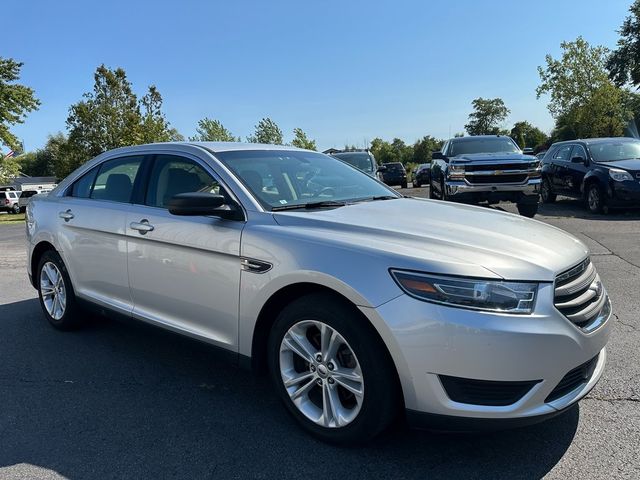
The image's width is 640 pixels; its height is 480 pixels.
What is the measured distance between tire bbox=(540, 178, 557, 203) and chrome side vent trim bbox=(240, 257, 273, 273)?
1310 cm

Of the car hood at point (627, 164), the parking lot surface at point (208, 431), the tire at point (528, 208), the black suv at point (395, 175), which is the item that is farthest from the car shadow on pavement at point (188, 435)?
the black suv at point (395, 175)

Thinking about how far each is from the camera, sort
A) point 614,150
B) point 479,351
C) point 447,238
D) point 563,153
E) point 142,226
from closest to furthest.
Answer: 1. point 479,351
2. point 447,238
3. point 142,226
4. point 614,150
5. point 563,153

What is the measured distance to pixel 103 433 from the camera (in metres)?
2.99

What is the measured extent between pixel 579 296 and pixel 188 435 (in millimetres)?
2243

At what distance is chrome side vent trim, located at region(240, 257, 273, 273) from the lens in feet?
9.52

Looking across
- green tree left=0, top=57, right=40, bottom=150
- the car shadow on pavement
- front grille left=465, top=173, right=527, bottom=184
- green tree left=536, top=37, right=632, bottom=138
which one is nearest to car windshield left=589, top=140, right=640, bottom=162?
front grille left=465, top=173, right=527, bottom=184

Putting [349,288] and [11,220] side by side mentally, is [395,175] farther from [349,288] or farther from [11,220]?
[349,288]

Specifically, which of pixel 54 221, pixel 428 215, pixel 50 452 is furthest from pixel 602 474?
pixel 54 221

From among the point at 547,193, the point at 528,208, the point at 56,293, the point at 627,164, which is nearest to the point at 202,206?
the point at 56,293

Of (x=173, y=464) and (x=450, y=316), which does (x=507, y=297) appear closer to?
(x=450, y=316)

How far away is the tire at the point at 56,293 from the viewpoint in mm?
4645

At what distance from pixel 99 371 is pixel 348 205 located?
226 cm

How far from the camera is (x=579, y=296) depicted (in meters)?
2.60

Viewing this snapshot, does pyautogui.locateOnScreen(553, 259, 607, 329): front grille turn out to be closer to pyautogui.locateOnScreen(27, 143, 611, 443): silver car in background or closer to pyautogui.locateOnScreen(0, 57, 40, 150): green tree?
pyautogui.locateOnScreen(27, 143, 611, 443): silver car in background
